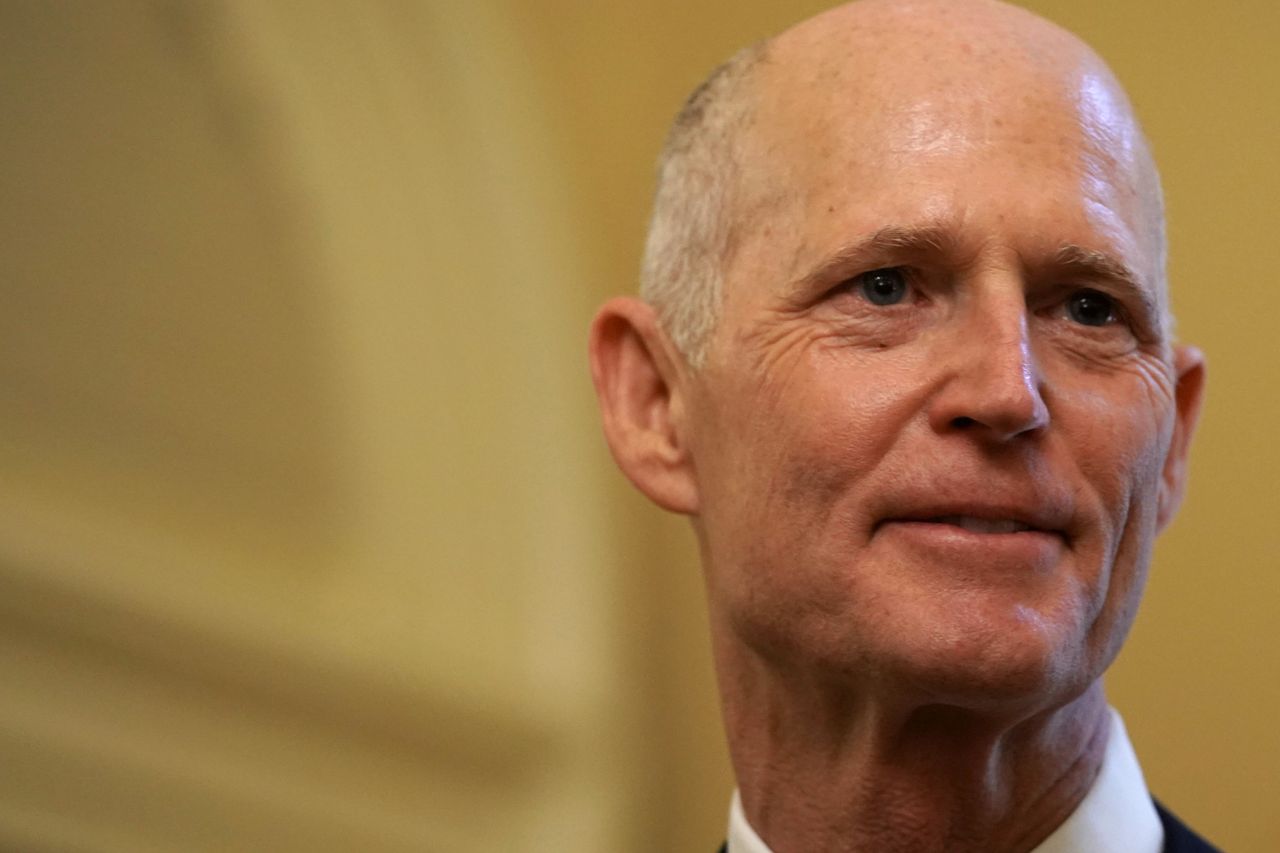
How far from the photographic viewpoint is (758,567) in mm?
1706

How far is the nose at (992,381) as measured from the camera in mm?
1528

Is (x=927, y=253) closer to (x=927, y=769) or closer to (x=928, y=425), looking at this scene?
(x=928, y=425)

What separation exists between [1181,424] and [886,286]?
499 millimetres

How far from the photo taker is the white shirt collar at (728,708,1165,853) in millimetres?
1708

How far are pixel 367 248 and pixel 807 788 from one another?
5.92ft

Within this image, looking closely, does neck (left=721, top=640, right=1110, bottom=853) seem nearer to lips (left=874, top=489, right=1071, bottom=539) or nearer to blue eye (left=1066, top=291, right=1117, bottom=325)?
lips (left=874, top=489, right=1071, bottom=539)

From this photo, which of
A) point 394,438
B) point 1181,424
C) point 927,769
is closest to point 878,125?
point 1181,424

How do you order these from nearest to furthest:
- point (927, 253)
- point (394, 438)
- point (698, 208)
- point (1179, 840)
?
point (927, 253), point (1179, 840), point (698, 208), point (394, 438)

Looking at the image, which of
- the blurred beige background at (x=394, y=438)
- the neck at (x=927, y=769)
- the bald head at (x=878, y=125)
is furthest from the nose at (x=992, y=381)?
the blurred beige background at (x=394, y=438)

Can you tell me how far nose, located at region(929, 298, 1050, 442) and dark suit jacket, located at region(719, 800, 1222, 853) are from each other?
51 centimetres

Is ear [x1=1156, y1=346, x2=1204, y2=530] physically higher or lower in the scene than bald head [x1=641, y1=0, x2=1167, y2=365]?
lower

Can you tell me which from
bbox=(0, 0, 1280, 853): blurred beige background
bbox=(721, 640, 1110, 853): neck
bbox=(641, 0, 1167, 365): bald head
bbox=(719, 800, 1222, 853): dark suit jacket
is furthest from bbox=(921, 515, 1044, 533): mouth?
bbox=(0, 0, 1280, 853): blurred beige background

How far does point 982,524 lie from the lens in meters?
1.57

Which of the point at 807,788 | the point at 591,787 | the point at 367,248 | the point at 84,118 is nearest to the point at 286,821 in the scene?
the point at 591,787
